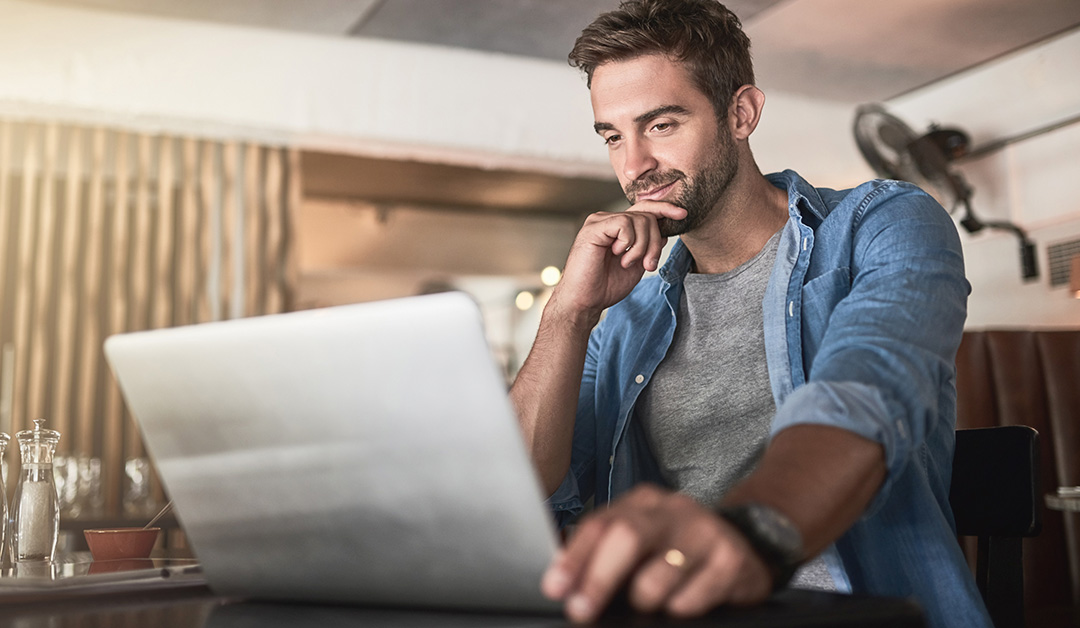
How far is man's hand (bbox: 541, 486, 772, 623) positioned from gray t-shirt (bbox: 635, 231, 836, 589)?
764 millimetres

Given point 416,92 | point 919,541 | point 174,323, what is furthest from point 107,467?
point 919,541

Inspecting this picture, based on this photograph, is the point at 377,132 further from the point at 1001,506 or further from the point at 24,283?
the point at 1001,506

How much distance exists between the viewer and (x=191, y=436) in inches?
Answer: 25.3

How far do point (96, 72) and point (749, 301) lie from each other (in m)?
2.91

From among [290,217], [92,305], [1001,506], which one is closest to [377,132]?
[290,217]

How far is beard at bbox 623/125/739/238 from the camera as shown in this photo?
139 centimetres

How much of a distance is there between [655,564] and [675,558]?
11 millimetres

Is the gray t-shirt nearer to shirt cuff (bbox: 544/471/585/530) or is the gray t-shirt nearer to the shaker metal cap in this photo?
shirt cuff (bbox: 544/471/585/530)

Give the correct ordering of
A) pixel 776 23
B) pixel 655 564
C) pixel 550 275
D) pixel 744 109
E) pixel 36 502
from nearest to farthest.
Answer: pixel 655 564
pixel 36 502
pixel 744 109
pixel 776 23
pixel 550 275

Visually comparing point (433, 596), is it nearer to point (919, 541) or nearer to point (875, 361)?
point (875, 361)

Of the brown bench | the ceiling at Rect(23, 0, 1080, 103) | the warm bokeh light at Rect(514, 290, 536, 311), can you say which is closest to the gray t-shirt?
the brown bench

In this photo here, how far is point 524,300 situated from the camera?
7.58 meters

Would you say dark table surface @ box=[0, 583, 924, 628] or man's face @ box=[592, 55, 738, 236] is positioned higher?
man's face @ box=[592, 55, 738, 236]

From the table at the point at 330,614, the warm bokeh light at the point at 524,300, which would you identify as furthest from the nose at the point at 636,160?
the warm bokeh light at the point at 524,300
